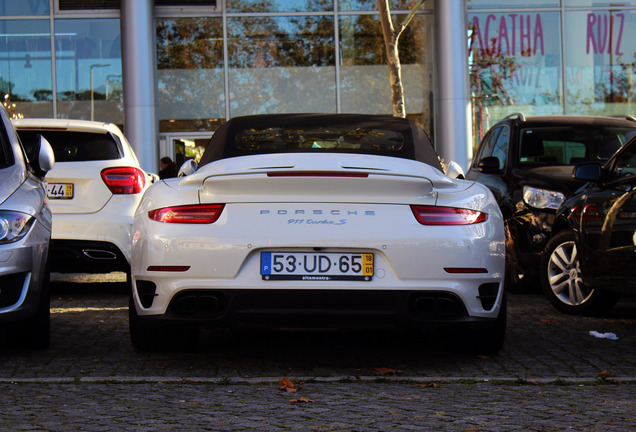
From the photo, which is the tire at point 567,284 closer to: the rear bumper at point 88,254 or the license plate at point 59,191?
the rear bumper at point 88,254

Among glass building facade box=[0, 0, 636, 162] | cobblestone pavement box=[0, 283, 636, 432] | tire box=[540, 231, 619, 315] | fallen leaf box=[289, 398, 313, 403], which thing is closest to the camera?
cobblestone pavement box=[0, 283, 636, 432]

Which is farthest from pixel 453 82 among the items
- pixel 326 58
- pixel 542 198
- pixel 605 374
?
pixel 605 374

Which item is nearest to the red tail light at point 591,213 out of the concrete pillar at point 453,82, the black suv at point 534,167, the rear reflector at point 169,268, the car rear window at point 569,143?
the black suv at point 534,167

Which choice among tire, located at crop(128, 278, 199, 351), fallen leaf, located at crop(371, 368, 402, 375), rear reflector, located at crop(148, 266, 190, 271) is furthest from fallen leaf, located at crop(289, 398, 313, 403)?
tire, located at crop(128, 278, 199, 351)

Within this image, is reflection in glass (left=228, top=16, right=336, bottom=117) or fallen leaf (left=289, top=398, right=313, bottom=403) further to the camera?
reflection in glass (left=228, top=16, right=336, bottom=117)

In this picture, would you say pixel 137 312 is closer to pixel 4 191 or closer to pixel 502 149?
pixel 4 191

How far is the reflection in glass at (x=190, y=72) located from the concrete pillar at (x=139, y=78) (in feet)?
3.05

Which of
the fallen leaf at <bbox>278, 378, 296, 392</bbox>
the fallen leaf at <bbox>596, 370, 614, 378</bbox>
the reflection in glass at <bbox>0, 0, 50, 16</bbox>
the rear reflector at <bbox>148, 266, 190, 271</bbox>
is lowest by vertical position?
the fallen leaf at <bbox>596, 370, 614, 378</bbox>

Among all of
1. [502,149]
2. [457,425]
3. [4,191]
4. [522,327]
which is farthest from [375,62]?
[457,425]

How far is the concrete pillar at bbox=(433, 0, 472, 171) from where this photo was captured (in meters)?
21.4

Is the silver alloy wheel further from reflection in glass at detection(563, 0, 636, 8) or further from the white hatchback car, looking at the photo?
reflection in glass at detection(563, 0, 636, 8)

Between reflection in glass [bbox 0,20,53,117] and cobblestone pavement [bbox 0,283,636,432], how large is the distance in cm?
1577

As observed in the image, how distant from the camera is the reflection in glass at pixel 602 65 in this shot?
73.3 feet

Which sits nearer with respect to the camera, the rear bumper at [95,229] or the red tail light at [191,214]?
the red tail light at [191,214]
